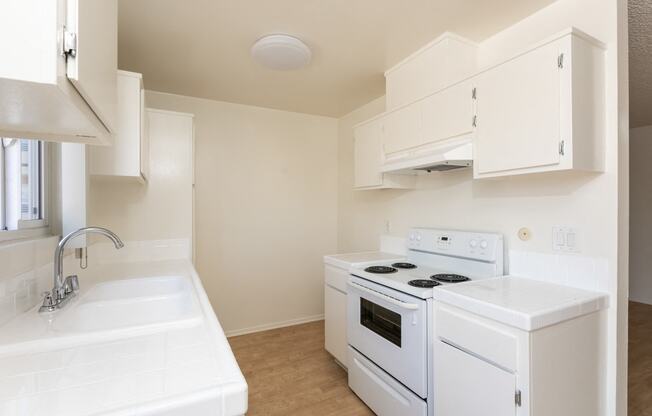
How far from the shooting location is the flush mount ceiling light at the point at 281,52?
6.66 ft

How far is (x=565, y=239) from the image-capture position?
1616mm

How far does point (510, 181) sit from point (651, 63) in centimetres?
181

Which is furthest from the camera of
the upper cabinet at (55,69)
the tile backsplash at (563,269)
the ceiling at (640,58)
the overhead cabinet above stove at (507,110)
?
the ceiling at (640,58)

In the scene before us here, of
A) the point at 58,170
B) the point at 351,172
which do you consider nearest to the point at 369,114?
the point at 351,172

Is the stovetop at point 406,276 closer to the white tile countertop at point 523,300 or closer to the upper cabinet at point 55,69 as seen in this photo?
the white tile countertop at point 523,300

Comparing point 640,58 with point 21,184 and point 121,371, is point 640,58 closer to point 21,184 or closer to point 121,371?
point 121,371

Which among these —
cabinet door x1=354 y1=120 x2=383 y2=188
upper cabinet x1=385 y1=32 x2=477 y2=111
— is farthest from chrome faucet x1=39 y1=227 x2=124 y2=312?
upper cabinet x1=385 y1=32 x2=477 y2=111

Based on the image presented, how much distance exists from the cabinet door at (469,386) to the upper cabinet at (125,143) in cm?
189

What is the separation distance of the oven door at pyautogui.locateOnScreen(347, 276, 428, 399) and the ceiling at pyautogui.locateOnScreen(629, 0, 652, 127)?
6.74ft

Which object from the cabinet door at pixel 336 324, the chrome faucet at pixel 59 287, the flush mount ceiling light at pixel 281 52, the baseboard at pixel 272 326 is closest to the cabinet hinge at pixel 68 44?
the chrome faucet at pixel 59 287

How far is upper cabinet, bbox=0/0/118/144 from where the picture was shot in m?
0.55

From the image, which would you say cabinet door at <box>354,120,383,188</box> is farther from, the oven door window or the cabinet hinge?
the cabinet hinge

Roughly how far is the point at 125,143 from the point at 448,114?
1862mm

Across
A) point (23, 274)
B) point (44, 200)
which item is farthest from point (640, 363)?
point (44, 200)
